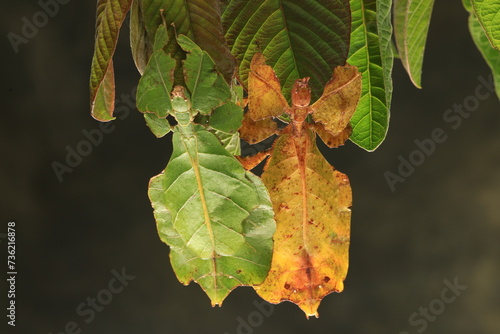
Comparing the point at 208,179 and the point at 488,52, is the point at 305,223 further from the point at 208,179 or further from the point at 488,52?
the point at 488,52

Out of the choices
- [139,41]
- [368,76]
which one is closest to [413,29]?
[368,76]

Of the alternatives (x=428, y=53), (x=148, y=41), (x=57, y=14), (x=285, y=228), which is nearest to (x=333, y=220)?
(x=285, y=228)

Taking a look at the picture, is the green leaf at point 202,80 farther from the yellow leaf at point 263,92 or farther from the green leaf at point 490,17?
the green leaf at point 490,17

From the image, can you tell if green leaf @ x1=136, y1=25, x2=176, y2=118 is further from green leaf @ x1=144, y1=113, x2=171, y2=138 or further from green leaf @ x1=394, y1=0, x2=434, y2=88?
green leaf @ x1=394, y1=0, x2=434, y2=88

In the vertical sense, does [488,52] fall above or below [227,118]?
below

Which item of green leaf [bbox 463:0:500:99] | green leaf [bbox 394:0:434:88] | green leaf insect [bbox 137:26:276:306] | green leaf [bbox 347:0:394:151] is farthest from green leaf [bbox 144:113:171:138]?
green leaf [bbox 463:0:500:99]

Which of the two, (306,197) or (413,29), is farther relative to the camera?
(413,29)
